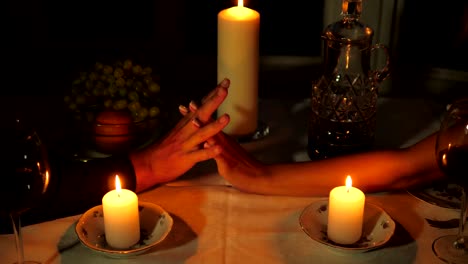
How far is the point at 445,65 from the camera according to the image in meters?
2.06

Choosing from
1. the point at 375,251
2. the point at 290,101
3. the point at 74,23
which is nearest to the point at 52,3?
the point at 74,23

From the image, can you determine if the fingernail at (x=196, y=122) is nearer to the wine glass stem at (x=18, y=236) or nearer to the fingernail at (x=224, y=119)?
the fingernail at (x=224, y=119)

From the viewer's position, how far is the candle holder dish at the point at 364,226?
100 centimetres

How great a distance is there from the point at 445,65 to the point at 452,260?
119 centimetres

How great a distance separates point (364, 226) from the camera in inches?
41.9

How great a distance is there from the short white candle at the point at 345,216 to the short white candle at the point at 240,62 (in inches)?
18.6

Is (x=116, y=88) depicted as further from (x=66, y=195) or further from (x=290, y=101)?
(x=290, y=101)

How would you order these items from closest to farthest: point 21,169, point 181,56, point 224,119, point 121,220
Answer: point 21,169 < point 121,220 < point 224,119 < point 181,56

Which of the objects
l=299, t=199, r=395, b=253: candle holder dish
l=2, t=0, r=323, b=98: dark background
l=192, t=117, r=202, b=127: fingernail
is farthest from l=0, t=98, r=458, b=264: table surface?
l=2, t=0, r=323, b=98: dark background

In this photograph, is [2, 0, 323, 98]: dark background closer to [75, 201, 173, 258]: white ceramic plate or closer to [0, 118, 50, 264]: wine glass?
[75, 201, 173, 258]: white ceramic plate

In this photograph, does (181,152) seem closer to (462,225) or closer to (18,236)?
(18,236)

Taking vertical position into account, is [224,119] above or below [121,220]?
above

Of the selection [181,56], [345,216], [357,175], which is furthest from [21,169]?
[181,56]

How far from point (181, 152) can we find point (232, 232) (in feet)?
0.69
